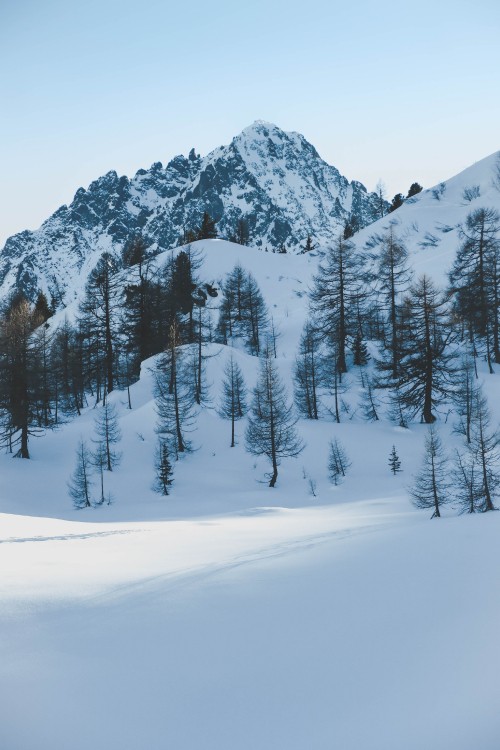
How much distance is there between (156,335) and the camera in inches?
1857

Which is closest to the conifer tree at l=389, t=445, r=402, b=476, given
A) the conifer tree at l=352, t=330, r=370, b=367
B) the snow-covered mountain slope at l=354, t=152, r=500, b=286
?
the conifer tree at l=352, t=330, r=370, b=367

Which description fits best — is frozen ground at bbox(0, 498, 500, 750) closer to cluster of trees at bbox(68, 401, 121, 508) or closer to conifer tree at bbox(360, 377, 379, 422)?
cluster of trees at bbox(68, 401, 121, 508)

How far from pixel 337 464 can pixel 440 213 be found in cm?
6730

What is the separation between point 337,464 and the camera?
83.6ft

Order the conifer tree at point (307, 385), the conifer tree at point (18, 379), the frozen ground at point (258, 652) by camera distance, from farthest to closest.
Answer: the conifer tree at point (307, 385) → the conifer tree at point (18, 379) → the frozen ground at point (258, 652)

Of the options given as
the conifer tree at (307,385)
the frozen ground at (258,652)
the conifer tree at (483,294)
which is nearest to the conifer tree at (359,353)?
the conifer tree at (307,385)

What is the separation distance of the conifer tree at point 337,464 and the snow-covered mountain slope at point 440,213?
44270 millimetres

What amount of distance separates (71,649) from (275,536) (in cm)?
724

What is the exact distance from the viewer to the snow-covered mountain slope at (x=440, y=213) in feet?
219

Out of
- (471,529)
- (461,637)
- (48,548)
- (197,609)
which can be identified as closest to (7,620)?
(197,609)

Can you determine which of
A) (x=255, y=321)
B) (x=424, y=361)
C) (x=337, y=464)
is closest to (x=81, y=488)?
(x=337, y=464)

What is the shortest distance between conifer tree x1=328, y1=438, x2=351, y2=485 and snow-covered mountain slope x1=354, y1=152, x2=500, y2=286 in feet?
145

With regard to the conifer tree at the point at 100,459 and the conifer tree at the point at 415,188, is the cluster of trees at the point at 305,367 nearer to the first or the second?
the conifer tree at the point at 100,459

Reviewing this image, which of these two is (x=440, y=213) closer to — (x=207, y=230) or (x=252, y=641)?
(x=207, y=230)
